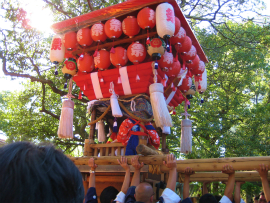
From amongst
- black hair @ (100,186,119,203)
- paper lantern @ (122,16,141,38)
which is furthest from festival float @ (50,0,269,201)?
black hair @ (100,186,119,203)

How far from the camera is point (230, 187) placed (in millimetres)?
2420

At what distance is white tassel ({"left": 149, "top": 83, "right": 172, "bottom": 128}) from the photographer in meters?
3.41

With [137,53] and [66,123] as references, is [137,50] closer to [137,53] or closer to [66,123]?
[137,53]

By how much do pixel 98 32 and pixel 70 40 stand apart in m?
0.59

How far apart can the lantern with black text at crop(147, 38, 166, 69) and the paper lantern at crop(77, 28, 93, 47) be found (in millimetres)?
1070

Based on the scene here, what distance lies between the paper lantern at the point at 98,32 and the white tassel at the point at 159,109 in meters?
1.19

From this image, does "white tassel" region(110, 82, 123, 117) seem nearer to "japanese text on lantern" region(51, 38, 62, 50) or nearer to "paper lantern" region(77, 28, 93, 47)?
"paper lantern" region(77, 28, 93, 47)

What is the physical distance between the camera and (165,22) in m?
3.42

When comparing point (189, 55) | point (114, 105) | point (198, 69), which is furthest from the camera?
point (198, 69)

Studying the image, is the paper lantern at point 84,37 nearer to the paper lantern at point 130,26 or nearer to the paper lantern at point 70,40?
the paper lantern at point 70,40

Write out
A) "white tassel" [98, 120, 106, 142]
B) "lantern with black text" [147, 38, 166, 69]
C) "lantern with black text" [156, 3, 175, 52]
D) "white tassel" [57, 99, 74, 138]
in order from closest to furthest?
"lantern with black text" [156, 3, 175, 52] < "lantern with black text" [147, 38, 166, 69] < "white tassel" [57, 99, 74, 138] < "white tassel" [98, 120, 106, 142]

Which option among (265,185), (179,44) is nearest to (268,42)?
(179,44)

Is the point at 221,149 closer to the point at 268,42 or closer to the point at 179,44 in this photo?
the point at 268,42

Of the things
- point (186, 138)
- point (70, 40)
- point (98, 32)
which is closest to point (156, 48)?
point (98, 32)
